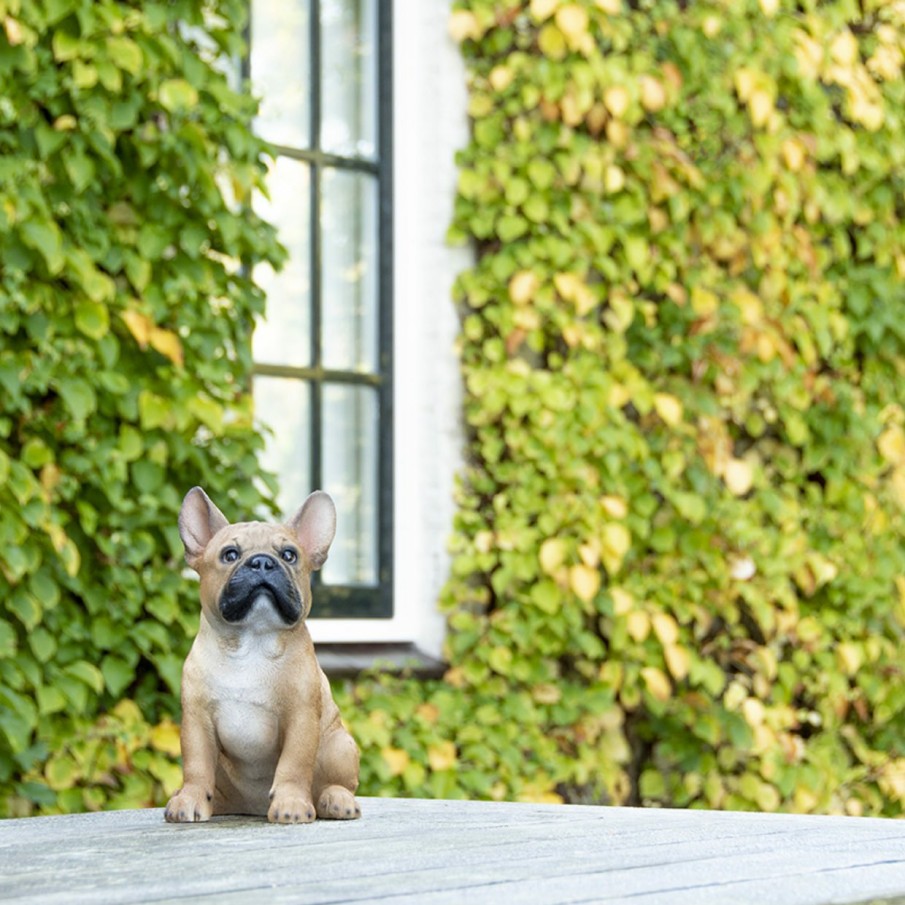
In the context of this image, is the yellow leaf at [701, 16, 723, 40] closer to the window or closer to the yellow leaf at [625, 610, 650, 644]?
the window

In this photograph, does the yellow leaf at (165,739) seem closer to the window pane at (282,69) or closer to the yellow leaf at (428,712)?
the yellow leaf at (428,712)

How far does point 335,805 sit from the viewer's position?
2.26 metres

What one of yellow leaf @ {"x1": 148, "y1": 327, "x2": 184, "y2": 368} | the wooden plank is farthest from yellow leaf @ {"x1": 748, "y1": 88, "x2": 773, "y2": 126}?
the wooden plank

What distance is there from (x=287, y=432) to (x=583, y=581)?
862 millimetres

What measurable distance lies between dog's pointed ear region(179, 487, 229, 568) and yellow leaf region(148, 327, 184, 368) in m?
1.23

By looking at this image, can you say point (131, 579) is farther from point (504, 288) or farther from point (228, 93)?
point (504, 288)

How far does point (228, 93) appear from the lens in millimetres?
3578

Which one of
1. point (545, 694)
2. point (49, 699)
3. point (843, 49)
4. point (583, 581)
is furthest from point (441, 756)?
point (843, 49)

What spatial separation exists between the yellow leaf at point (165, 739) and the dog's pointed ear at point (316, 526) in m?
1.25

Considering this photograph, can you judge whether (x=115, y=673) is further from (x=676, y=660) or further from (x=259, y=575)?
(x=676, y=660)

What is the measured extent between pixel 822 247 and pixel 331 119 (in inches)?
64.9

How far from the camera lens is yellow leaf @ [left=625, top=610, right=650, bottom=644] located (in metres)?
4.32

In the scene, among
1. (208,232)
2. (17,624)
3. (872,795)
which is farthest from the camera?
(872,795)

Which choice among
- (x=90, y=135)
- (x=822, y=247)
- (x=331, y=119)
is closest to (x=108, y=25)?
(x=90, y=135)
